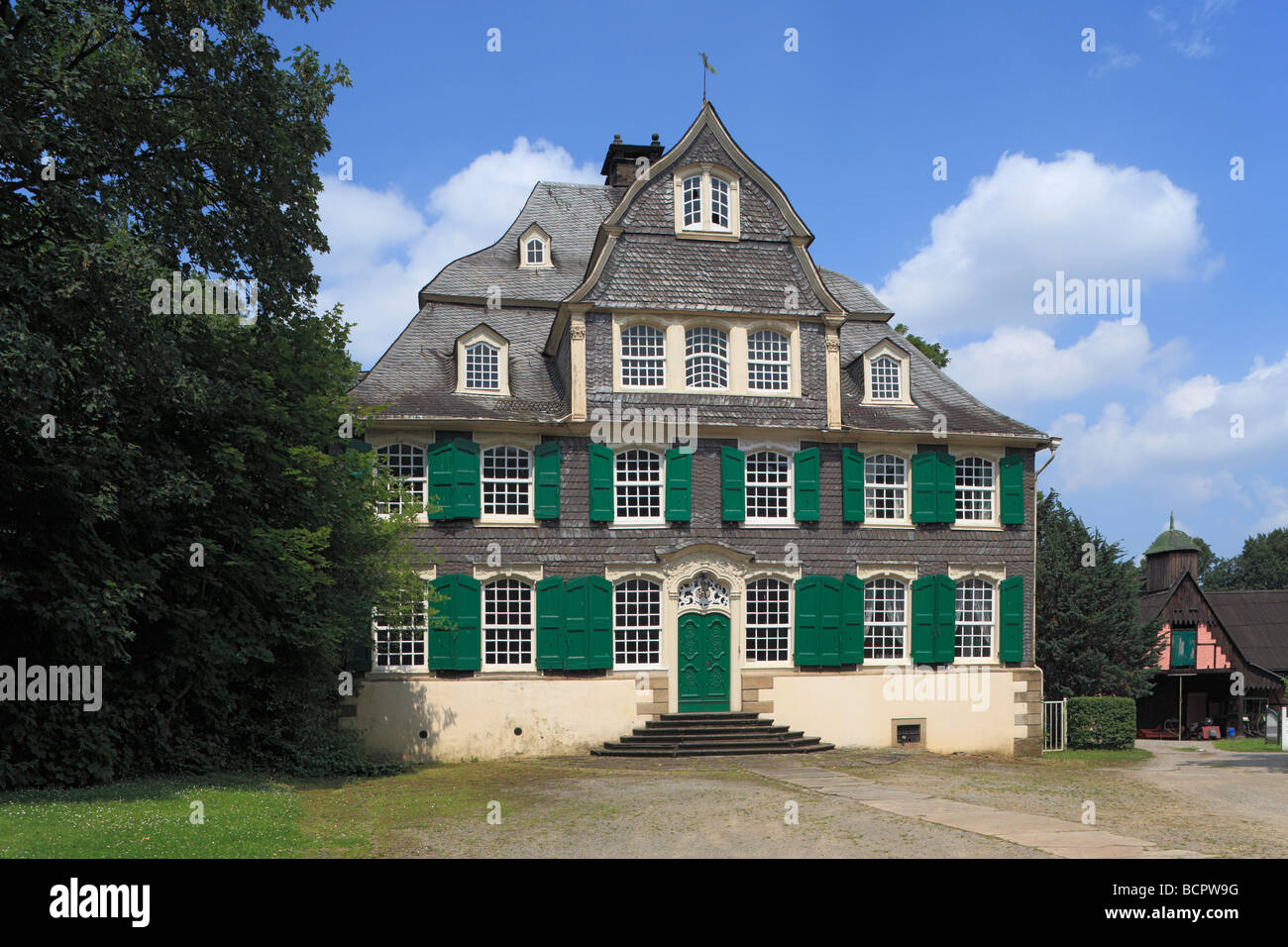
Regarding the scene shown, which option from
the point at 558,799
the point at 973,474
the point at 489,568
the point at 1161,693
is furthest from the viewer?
the point at 1161,693

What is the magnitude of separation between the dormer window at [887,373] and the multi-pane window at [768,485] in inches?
118

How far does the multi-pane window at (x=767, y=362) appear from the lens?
25172 mm

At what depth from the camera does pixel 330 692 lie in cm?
2209

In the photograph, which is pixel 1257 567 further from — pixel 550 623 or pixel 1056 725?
pixel 550 623

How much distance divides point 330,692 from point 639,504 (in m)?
7.43

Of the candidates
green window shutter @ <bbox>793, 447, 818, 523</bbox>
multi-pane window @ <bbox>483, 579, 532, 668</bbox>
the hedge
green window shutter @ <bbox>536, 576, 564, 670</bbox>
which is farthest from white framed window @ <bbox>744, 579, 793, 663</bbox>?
the hedge

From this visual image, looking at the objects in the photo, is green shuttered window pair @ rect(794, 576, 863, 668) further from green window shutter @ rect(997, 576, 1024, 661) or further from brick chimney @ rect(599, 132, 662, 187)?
brick chimney @ rect(599, 132, 662, 187)

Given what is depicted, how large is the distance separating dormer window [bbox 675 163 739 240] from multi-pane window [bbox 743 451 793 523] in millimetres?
5121

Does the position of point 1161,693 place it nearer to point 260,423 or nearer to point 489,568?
point 489,568

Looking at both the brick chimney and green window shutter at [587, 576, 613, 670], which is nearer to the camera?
green window shutter at [587, 576, 613, 670]

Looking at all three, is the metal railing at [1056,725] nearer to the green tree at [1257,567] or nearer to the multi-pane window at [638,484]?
the multi-pane window at [638,484]

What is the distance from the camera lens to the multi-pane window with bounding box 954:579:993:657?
2575 cm

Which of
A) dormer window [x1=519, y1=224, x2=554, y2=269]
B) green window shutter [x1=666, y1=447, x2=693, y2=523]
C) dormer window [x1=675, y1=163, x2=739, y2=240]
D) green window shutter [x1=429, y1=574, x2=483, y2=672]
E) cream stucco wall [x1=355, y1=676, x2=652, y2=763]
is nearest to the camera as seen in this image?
cream stucco wall [x1=355, y1=676, x2=652, y2=763]
